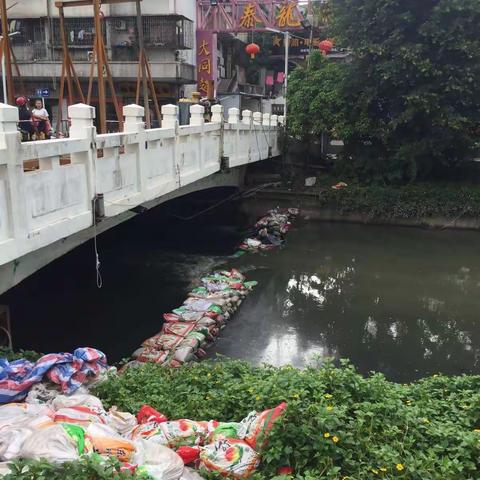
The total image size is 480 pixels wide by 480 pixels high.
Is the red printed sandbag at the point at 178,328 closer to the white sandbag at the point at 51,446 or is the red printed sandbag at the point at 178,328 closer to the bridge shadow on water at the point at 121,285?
the bridge shadow on water at the point at 121,285

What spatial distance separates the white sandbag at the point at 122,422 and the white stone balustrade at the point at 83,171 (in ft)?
6.38

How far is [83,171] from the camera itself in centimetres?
708

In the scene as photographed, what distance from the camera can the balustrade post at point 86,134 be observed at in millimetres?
6914

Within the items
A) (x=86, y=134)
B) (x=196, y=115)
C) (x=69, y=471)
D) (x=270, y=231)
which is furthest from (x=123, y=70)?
(x=69, y=471)

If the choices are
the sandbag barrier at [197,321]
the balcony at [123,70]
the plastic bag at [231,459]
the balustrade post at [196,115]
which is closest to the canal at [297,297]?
the sandbag barrier at [197,321]

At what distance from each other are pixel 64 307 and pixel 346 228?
35.7 feet

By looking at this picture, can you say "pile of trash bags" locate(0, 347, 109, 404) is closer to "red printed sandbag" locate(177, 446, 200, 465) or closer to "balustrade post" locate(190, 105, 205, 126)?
"red printed sandbag" locate(177, 446, 200, 465)

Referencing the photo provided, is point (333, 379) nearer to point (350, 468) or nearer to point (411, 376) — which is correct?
point (350, 468)

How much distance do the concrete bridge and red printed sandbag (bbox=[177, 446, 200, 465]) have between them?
8.86 ft

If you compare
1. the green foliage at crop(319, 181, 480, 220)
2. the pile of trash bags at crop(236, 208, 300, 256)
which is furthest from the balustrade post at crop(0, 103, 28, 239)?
the green foliage at crop(319, 181, 480, 220)

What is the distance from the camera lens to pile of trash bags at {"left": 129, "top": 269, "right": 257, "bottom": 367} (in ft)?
28.3

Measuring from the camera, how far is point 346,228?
62.5ft

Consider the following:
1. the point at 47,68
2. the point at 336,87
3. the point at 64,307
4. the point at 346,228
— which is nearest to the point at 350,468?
the point at 64,307

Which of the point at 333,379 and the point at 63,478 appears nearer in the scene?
the point at 63,478
